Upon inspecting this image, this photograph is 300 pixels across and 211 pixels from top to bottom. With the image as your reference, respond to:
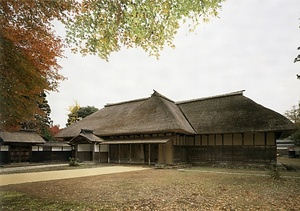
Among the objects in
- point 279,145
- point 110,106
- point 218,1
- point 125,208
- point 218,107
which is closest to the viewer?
point 125,208

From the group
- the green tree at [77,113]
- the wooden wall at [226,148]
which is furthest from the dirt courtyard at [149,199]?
the green tree at [77,113]

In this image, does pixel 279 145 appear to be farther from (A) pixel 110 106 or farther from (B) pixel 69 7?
(B) pixel 69 7

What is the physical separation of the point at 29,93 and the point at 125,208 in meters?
6.56

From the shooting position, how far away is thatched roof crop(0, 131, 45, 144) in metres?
21.2

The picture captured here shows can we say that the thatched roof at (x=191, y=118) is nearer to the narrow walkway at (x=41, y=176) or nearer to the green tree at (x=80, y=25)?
the narrow walkway at (x=41, y=176)

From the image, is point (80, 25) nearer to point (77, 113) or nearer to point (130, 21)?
point (130, 21)

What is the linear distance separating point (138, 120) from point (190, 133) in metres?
5.48

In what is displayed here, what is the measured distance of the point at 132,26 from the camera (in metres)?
7.14

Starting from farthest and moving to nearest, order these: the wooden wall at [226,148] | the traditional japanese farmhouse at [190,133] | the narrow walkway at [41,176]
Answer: the traditional japanese farmhouse at [190,133]
the wooden wall at [226,148]
the narrow walkway at [41,176]

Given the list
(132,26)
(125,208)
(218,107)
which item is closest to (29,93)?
(132,26)

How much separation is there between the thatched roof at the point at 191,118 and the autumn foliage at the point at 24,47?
1151 centimetres

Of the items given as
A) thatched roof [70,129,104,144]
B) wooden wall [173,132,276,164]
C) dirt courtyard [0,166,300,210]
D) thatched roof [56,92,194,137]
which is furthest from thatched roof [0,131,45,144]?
wooden wall [173,132,276,164]

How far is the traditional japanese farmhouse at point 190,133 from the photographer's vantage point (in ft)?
58.9

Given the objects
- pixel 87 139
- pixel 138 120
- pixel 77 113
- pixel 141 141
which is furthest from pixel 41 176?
pixel 77 113
